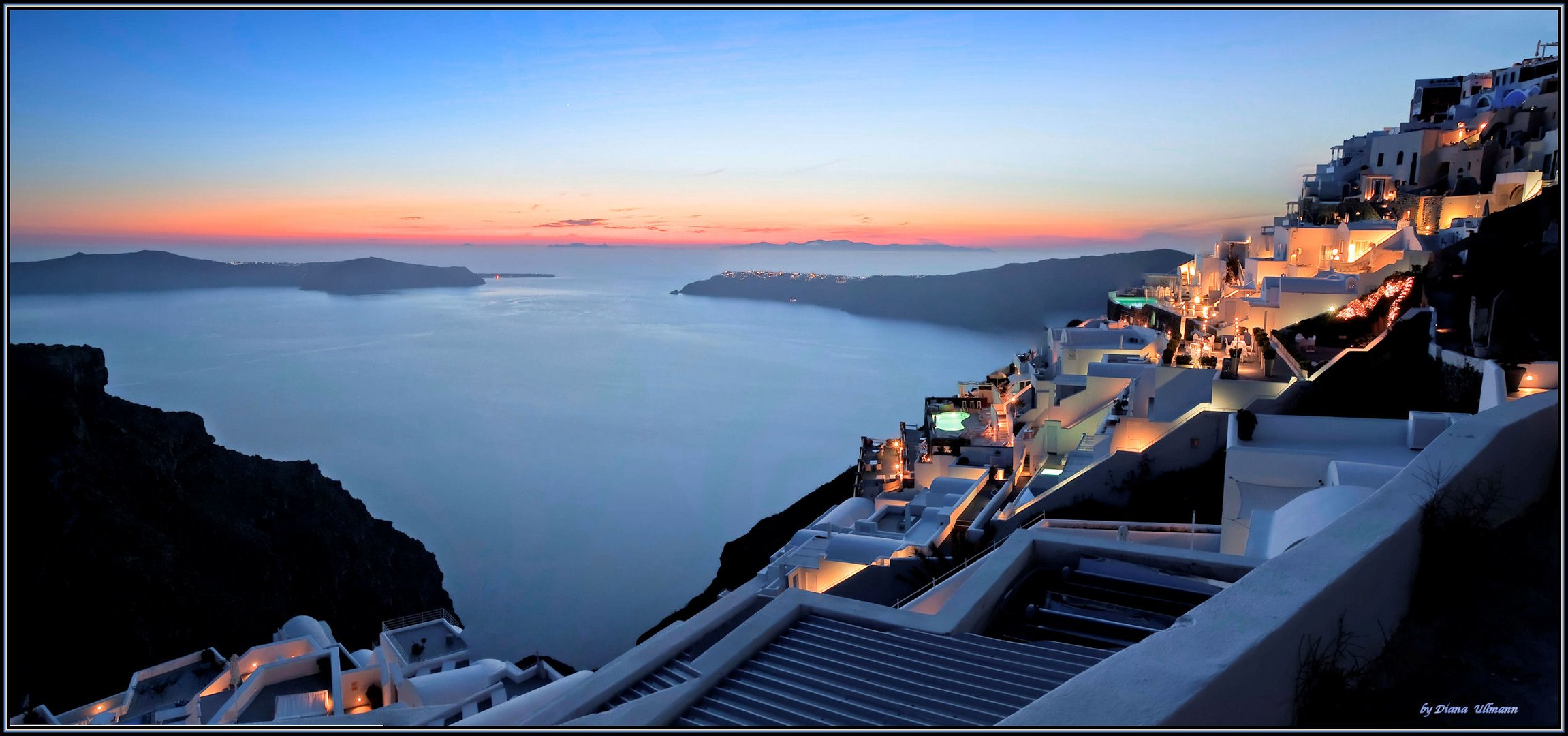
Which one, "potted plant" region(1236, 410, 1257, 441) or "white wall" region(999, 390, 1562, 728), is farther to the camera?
"potted plant" region(1236, 410, 1257, 441)

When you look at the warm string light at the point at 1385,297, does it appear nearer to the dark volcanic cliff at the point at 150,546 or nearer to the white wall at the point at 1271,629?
the white wall at the point at 1271,629

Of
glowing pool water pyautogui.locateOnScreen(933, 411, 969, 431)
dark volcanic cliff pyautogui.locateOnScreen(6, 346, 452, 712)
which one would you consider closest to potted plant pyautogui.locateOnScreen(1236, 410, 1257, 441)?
glowing pool water pyautogui.locateOnScreen(933, 411, 969, 431)

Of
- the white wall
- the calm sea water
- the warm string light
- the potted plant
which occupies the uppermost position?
the warm string light

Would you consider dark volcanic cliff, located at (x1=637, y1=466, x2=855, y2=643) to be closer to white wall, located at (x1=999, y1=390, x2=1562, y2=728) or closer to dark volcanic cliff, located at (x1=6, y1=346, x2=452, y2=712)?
dark volcanic cliff, located at (x1=6, y1=346, x2=452, y2=712)

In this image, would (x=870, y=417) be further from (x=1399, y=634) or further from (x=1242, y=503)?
(x=1399, y=634)

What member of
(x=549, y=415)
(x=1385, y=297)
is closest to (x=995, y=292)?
(x=549, y=415)

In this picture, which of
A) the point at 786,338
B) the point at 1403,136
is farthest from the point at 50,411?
the point at 786,338

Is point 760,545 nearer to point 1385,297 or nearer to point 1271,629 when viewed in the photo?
point 1385,297

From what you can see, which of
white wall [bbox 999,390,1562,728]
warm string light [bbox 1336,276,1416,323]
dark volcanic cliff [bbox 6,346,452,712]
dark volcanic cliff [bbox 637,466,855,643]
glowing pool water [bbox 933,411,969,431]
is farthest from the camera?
dark volcanic cliff [bbox 637,466,855,643]
